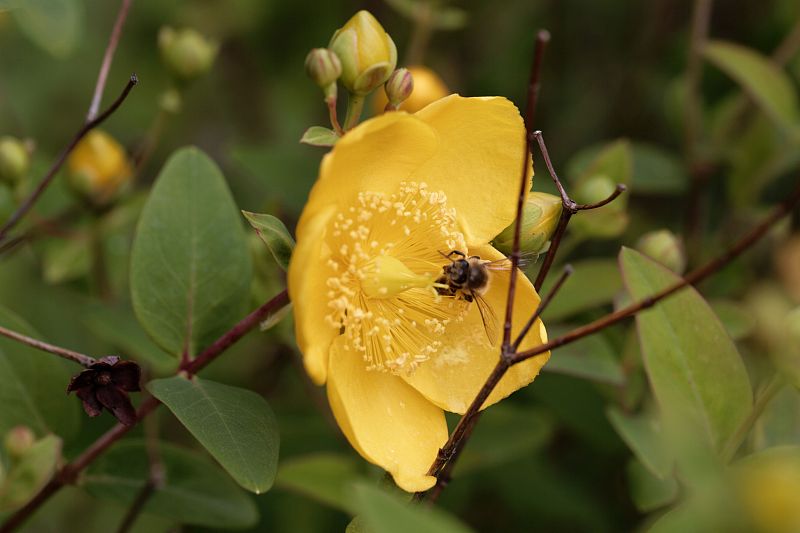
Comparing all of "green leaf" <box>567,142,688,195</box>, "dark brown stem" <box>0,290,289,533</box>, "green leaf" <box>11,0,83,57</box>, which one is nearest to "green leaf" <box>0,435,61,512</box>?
"dark brown stem" <box>0,290,289,533</box>

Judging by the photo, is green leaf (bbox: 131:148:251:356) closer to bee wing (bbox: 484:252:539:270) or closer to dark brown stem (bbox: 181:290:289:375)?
dark brown stem (bbox: 181:290:289:375)

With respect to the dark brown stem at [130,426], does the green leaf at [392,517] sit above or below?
above

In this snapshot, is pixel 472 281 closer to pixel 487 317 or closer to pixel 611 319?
pixel 487 317

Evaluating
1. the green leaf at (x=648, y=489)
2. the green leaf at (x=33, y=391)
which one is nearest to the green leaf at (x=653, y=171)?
the green leaf at (x=648, y=489)

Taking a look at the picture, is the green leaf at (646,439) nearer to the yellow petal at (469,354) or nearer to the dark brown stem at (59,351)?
the yellow petal at (469,354)

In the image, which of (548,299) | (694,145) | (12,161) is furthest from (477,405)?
(694,145)

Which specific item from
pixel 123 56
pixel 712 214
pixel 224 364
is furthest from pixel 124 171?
pixel 712 214

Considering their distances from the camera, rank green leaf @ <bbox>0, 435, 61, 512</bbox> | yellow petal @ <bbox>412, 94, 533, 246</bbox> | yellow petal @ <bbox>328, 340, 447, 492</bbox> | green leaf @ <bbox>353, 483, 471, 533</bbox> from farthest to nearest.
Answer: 1. yellow petal @ <bbox>412, 94, 533, 246</bbox>
2. yellow petal @ <bbox>328, 340, 447, 492</bbox>
3. green leaf @ <bbox>0, 435, 61, 512</bbox>
4. green leaf @ <bbox>353, 483, 471, 533</bbox>
